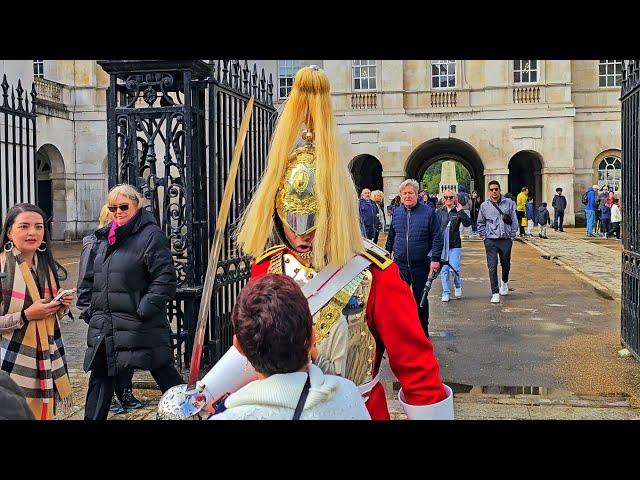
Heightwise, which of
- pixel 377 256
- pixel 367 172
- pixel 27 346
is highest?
pixel 367 172

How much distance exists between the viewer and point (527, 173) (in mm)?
34344

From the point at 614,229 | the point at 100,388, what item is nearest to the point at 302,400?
the point at 100,388

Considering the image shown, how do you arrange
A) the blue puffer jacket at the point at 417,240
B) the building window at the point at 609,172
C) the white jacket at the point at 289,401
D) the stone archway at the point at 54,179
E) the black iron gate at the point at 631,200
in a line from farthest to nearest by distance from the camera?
the building window at the point at 609,172 → the stone archway at the point at 54,179 → the blue puffer jacket at the point at 417,240 → the black iron gate at the point at 631,200 → the white jacket at the point at 289,401

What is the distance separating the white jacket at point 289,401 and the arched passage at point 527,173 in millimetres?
29655

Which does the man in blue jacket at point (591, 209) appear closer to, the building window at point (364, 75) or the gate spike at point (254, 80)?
the building window at point (364, 75)

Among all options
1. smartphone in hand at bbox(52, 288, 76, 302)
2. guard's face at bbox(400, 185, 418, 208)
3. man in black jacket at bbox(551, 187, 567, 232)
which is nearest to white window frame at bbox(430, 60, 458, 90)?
man in black jacket at bbox(551, 187, 567, 232)

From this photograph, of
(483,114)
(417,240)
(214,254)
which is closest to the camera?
(214,254)

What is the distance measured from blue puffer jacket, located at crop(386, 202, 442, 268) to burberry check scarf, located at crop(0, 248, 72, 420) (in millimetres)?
5004

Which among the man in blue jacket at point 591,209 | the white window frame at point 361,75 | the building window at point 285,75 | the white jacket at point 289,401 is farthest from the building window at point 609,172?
the white jacket at point 289,401

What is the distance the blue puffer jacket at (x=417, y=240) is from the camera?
30.3 feet

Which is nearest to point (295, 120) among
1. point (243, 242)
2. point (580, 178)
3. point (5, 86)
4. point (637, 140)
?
point (243, 242)

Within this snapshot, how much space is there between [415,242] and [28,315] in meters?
5.27

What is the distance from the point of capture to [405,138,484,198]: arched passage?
3167 centimetres

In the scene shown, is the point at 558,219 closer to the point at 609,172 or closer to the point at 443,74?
the point at 609,172
